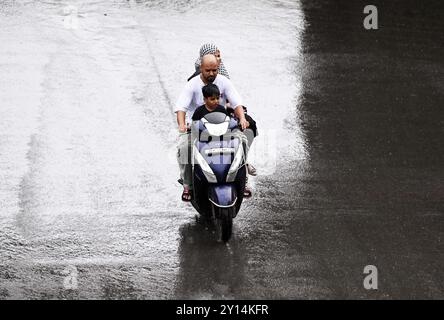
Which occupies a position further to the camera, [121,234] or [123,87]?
[123,87]

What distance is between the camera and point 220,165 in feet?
30.2

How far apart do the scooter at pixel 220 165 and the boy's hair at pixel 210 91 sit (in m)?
0.25

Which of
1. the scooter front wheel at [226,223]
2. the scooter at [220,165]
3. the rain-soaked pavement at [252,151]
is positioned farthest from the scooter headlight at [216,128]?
the rain-soaked pavement at [252,151]

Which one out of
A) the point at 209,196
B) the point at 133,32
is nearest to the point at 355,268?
the point at 209,196

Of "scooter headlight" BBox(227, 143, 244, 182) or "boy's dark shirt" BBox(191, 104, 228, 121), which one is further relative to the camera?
"boy's dark shirt" BBox(191, 104, 228, 121)

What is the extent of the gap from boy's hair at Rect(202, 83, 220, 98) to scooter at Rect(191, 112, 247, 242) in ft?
0.81

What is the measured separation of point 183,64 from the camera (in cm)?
1513

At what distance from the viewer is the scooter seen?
9.20 metres

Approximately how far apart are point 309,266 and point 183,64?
22.6 ft

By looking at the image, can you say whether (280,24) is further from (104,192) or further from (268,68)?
(104,192)

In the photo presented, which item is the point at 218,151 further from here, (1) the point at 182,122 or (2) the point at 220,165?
(1) the point at 182,122
